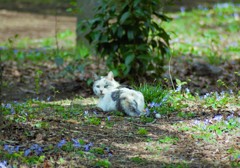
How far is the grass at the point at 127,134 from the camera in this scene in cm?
456

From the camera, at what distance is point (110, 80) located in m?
6.57

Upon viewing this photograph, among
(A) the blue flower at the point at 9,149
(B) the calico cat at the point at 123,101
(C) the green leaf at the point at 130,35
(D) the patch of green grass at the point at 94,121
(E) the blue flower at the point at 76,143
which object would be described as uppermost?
(C) the green leaf at the point at 130,35

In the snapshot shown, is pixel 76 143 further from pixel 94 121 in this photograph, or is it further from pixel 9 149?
pixel 94 121

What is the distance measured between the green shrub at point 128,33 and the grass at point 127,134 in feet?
3.63

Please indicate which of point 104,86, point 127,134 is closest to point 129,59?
point 104,86

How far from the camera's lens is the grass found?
→ 4559 mm

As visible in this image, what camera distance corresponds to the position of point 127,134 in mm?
5277

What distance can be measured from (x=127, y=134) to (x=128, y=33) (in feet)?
9.05

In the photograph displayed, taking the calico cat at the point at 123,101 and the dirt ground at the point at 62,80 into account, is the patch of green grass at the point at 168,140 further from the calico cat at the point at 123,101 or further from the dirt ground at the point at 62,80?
the dirt ground at the point at 62,80

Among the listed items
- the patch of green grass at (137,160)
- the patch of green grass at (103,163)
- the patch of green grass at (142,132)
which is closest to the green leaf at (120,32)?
the patch of green grass at (142,132)

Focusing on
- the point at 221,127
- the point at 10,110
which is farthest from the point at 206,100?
the point at 10,110

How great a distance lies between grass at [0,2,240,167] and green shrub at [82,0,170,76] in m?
1.11

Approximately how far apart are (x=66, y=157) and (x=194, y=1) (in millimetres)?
17596

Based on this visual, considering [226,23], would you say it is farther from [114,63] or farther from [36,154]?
[36,154]
